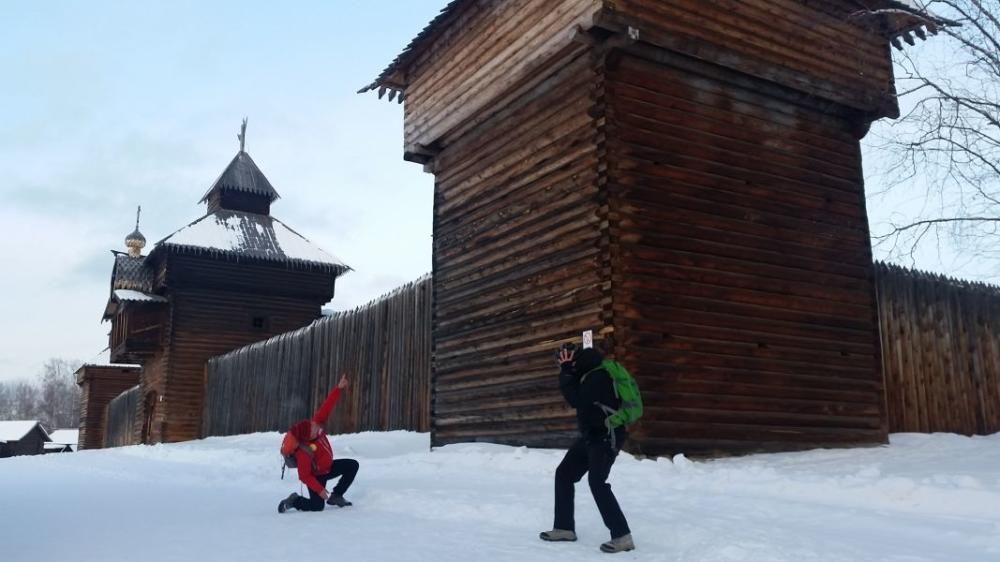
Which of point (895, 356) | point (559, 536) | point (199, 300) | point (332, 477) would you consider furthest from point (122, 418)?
point (559, 536)

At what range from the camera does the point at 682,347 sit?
10.5 m

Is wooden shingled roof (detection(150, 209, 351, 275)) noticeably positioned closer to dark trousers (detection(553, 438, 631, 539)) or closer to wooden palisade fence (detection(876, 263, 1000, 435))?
wooden palisade fence (detection(876, 263, 1000, 435))

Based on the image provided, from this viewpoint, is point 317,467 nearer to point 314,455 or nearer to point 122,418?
point 314,455

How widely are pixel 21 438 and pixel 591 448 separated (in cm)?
7885

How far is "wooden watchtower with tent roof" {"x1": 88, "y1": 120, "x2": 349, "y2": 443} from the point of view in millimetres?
29125

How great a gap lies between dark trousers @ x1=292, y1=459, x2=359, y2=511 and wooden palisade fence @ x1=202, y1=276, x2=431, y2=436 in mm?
7071

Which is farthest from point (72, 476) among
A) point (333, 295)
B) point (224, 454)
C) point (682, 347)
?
point (333, 295)

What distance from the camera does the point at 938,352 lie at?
1482 centimetres

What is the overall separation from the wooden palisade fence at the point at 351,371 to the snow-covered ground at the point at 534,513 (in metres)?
4.48

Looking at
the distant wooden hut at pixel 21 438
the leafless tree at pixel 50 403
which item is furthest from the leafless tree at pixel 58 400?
the distant wooden hut at pixel 21 438

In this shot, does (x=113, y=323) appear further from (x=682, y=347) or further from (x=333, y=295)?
(x=682, y=347)

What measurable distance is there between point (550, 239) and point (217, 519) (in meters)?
5.89

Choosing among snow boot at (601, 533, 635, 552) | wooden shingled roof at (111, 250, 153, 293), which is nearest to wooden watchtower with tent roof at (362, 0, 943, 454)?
snow boot at (601, 533, 635, 552)

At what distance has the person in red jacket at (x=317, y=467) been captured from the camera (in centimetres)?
763
